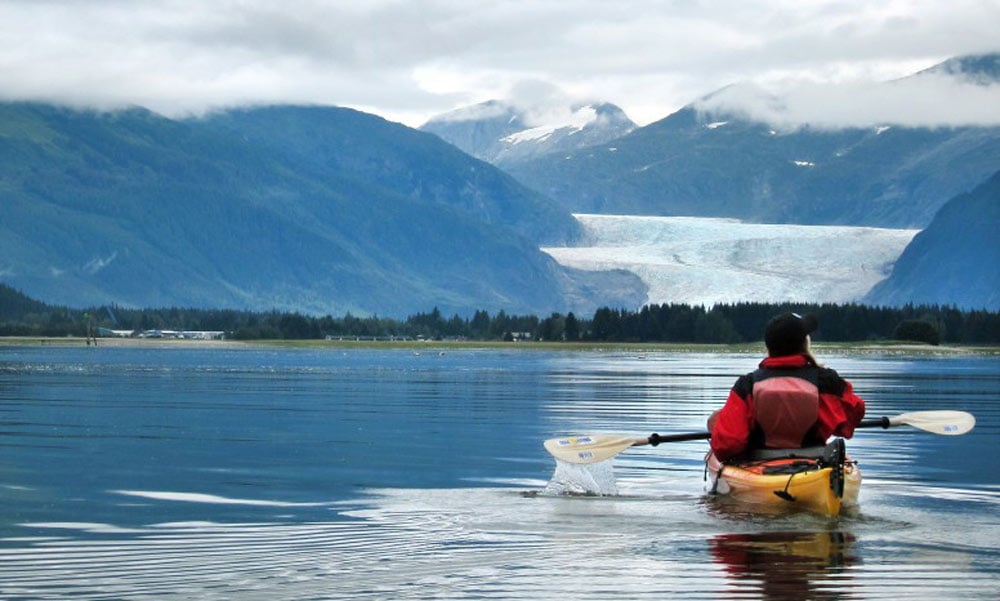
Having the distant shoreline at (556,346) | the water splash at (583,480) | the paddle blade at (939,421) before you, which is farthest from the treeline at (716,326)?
the water splash at (583,480)

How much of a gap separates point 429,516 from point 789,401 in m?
4.69

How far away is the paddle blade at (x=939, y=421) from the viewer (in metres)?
24.9

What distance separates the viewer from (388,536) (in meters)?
19.6

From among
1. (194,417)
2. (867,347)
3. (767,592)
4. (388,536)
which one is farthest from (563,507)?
(867,347)

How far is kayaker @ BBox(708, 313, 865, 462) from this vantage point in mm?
21016

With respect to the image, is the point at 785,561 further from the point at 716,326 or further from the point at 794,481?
the point at 716,326

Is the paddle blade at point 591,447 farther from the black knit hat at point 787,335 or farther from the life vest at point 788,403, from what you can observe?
the black knit hat at point 787,335

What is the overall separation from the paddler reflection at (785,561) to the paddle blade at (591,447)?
521cm

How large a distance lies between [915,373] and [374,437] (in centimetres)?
5063

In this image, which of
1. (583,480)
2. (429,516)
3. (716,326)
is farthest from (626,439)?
(716,326)

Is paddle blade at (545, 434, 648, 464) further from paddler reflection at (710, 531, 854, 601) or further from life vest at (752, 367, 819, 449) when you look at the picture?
paddler reflection at (710, 531, 854, 601)

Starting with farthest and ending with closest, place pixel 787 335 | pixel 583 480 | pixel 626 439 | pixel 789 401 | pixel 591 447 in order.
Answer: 1. pixel 626 439
2. pixel 591 447
3. pixel 583 480
4. pixel 787 335
5. pixel 789 401

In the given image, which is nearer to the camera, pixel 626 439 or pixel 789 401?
pixel 789 401

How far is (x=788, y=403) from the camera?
21.0 meters
